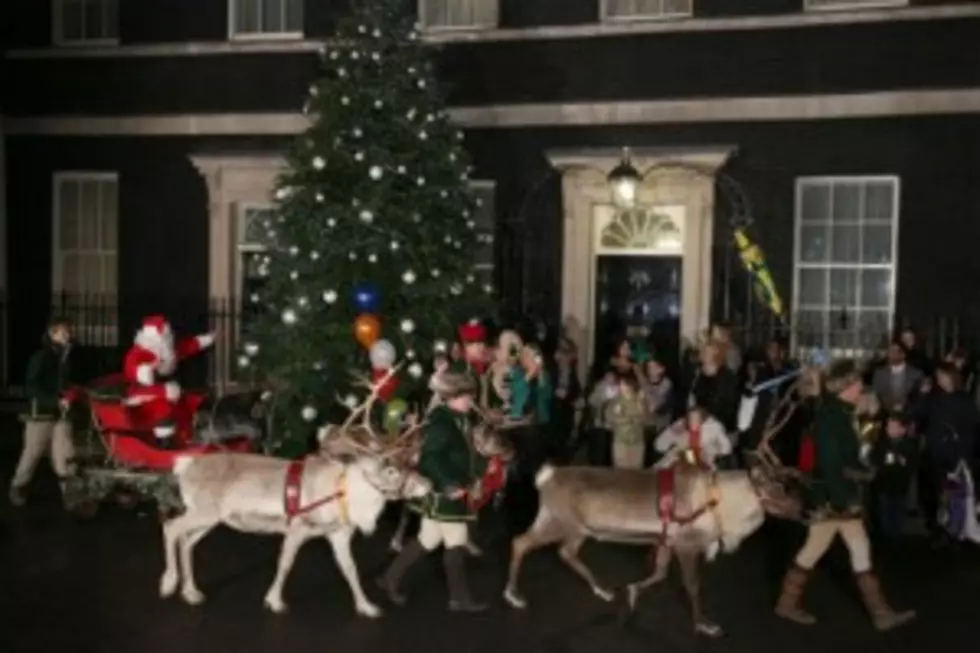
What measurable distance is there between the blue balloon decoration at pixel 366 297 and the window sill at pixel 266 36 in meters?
7.76

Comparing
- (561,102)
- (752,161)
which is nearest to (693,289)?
(752,161)

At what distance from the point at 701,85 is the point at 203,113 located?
768 centimetres

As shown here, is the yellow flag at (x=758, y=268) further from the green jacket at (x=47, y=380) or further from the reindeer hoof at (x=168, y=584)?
the reindeer hoof at (x=168, y=584)

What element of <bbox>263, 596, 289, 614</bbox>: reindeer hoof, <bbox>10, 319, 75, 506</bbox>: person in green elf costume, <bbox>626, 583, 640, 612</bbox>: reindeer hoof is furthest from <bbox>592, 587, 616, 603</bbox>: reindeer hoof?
<bbox>10, 319, 75, 506</bbox>: person in green elf costume

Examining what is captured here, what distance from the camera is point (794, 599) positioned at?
10117 mm

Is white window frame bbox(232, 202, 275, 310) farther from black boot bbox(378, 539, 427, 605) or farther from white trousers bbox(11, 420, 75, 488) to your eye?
black boot bbox(378, 539, 427, 605)

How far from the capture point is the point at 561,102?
19609mm

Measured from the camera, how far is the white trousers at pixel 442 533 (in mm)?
10109

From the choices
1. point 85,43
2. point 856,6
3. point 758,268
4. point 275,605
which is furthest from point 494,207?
point 275,605

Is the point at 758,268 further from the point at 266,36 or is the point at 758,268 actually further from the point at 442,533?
the point at 266,36

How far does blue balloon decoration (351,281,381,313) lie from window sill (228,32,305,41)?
7763mm

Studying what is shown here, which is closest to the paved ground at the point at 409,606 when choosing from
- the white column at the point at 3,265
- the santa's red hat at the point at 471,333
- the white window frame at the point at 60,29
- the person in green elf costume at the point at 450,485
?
the person in green elf costume at the point at 450,485

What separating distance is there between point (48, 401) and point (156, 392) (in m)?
2.25

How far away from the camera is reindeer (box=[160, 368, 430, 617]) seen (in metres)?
9.88
